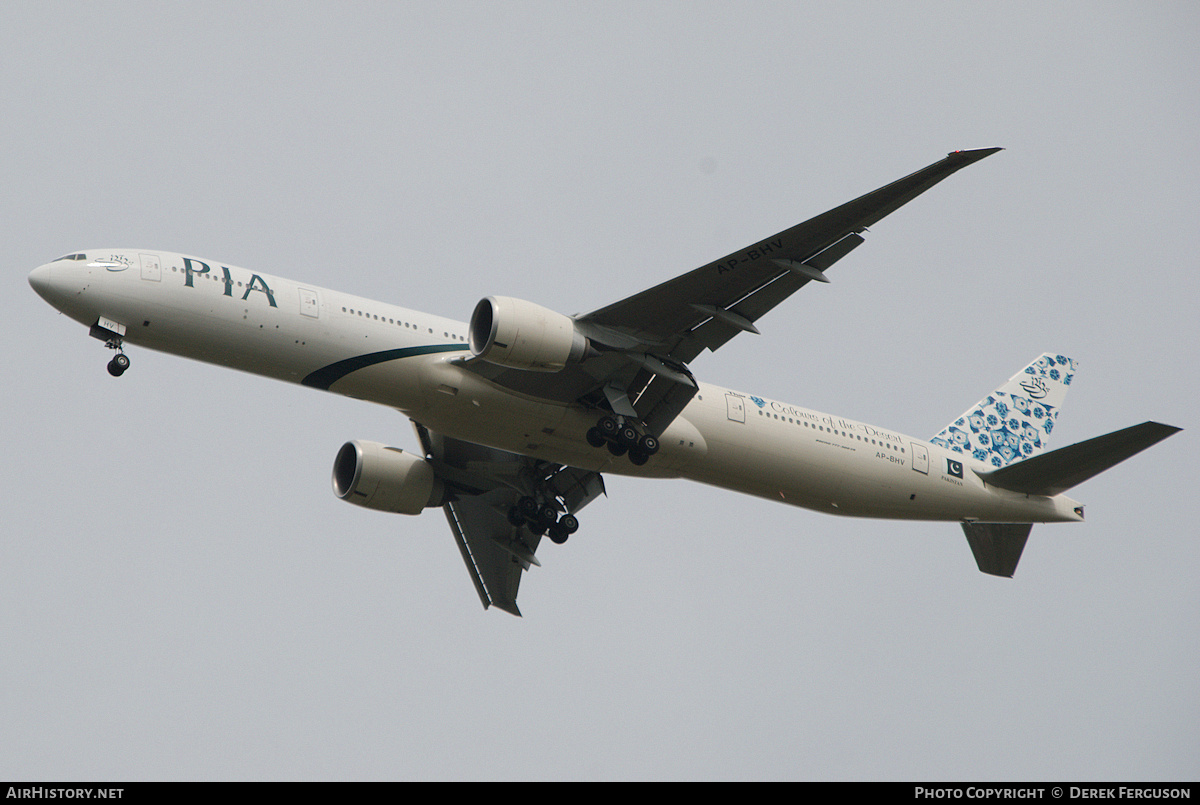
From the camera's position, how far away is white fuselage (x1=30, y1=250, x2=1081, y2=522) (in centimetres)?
2386

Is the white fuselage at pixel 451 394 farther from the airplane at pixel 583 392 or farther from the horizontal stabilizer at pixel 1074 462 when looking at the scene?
the horizontal stabilizer at pixel 1074 462

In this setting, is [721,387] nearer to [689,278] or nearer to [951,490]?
[689,278]

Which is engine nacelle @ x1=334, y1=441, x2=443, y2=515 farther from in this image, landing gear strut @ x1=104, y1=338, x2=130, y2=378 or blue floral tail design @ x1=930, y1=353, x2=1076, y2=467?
blue floral tail design @ x1=930, y1=353, x2=1076, y2=467

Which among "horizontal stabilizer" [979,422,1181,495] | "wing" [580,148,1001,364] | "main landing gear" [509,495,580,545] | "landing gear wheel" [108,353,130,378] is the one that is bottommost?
"main landing gear" [509,495,580,545]

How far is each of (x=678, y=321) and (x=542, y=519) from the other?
7913mm

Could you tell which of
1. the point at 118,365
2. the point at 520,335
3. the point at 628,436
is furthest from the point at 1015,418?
the point at 118,365

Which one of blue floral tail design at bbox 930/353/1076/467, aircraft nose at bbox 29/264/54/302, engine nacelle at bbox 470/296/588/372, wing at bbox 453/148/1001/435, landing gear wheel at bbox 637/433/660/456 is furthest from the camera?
blue floral tail design at bbox 930/353/1076/467

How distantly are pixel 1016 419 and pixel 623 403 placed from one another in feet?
47.0

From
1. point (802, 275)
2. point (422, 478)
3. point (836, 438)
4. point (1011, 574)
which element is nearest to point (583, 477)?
point (422, 478)

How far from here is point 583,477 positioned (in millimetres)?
31594

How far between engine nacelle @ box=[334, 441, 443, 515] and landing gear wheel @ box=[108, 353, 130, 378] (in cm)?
773

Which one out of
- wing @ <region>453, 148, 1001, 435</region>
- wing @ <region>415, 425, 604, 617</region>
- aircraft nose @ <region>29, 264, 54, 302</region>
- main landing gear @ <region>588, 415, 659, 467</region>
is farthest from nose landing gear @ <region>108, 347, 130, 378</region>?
main landing gear @ <region>588, 415, 659, 467</region>

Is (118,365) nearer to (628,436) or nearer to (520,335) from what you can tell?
(520,335)

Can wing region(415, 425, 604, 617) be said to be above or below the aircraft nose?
below
